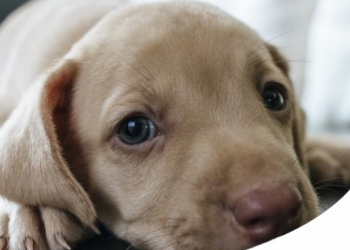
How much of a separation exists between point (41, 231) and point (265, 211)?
77cm

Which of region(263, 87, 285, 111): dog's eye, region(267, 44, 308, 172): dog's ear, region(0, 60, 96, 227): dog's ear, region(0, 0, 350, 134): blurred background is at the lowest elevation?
region(0, 0, 350, 134): blurred background

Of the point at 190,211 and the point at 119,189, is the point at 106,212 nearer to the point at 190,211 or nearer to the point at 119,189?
the point at 119,189

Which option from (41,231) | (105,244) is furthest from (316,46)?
(41,231)

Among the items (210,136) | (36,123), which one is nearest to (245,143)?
(210,136)

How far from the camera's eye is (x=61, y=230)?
1768 mm

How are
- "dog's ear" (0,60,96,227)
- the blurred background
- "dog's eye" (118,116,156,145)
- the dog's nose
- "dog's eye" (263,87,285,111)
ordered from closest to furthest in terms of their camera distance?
the dog's nose, "dog's ear" (0,60,96,227), "dog's eye" (118,116,156,145), "dog's eye" (263,87,285,111), the blurred background

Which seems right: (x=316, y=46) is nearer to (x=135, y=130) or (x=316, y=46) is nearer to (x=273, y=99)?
(x=273, y=99)

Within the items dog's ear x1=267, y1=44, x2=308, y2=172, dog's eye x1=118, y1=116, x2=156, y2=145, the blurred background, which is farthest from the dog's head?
the blurred background

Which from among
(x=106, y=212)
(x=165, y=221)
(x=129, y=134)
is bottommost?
(x=106, y=212)

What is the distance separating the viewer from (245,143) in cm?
164

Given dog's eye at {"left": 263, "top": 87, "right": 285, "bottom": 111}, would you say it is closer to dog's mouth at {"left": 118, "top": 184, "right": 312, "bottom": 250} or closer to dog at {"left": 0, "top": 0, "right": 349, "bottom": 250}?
dog at {"left": 0, "top": 0, "right": 349, "bottom": 250}

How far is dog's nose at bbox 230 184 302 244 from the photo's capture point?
54.9 inches

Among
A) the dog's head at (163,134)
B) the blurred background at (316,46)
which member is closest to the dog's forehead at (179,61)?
the dog's head at (163,134)

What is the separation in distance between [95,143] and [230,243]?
659 millimetres
